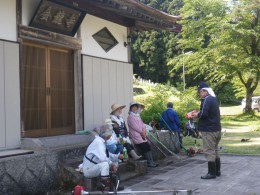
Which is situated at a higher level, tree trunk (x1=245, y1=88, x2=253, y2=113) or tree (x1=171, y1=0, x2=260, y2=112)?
tree (x1=171, y1=0, x2=260, y2=112)

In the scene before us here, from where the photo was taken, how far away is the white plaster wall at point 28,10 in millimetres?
7324

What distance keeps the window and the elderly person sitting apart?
4.07m

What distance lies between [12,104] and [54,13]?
2.23 metres

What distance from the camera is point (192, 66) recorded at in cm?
3303

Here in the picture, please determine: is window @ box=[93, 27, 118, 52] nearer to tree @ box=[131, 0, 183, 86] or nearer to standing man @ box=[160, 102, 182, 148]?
standing man @ box=[160, 102, 182, 148]

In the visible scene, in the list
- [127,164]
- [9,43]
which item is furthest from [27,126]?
[127,164]

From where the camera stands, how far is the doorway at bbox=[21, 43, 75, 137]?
7551mm

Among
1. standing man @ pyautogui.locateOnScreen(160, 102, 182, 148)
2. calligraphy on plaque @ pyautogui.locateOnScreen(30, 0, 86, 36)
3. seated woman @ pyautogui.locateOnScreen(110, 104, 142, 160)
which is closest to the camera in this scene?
calligraphy on plaque @ pyautogui.locateOnScreen(30, 0, 86, 36)

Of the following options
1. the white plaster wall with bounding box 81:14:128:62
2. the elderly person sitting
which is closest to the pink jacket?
the white plaster wall with bounding box 81:14:128:62

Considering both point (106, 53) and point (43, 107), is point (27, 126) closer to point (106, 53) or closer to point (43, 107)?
point (43, 107)

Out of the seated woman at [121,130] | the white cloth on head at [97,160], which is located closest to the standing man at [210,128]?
the seated woman at [121,130]

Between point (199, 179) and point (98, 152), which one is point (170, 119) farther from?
point (98, 152)

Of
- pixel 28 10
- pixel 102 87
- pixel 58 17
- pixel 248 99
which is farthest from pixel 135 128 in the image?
pixel 248 99

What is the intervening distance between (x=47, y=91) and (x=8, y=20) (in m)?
→ 1.85
